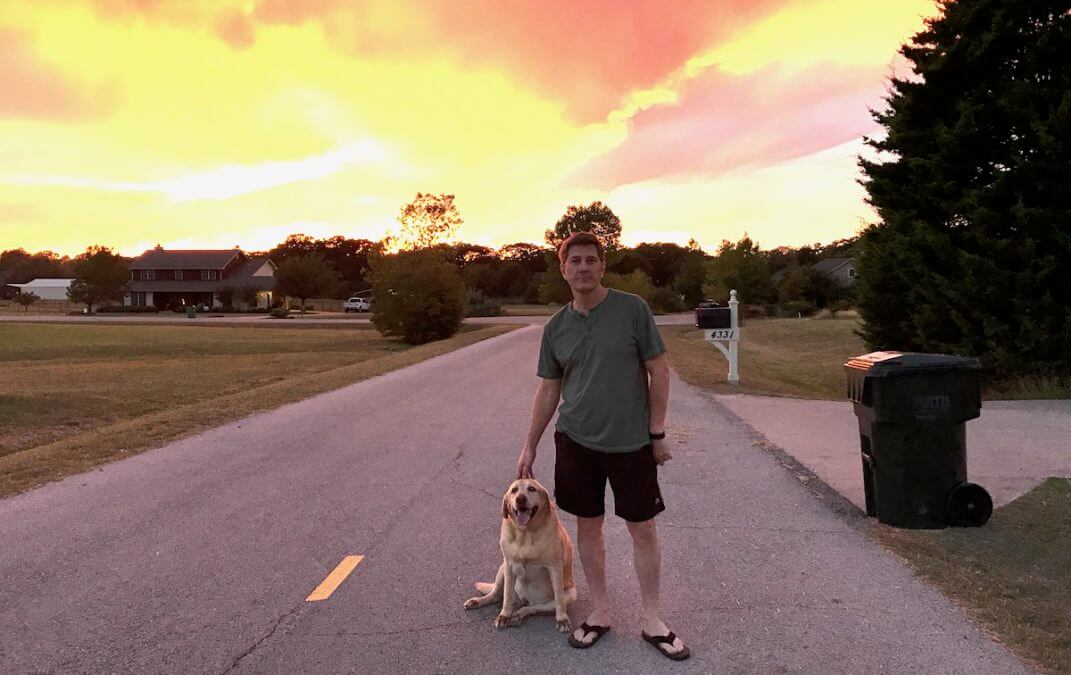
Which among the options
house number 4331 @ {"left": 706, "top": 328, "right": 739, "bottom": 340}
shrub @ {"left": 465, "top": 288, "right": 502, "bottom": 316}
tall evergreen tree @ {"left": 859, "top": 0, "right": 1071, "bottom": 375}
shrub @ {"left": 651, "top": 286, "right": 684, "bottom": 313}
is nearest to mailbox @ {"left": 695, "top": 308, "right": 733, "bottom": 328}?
house number 4331 @ {"left": 706, "top": 328, "right": 739, "bottom": 340}

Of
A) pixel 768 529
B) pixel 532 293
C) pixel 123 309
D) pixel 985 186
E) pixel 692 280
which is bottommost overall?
pixel 768 529

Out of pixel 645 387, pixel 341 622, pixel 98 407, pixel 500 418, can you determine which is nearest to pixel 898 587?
pixel 645 387

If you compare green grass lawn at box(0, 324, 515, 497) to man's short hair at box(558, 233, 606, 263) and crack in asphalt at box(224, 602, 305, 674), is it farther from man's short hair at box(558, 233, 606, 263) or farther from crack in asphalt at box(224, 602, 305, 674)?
man's short hair at box(558, 233, 606, 263)

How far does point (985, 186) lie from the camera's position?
46.9 ft

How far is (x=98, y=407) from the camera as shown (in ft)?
42.6

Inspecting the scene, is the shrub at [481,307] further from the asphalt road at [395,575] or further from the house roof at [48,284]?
the house roof at [48,284]

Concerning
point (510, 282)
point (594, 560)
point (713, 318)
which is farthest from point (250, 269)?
point (594, 560)

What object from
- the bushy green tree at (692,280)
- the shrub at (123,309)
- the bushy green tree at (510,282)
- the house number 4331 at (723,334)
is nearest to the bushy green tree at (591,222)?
the bushy green tree at (510,282)

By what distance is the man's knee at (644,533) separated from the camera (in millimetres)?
3613

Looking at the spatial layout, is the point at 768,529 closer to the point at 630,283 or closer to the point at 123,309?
the point at 630,283

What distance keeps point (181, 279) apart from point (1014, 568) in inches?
3663

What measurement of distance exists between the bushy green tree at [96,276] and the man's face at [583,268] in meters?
81.2

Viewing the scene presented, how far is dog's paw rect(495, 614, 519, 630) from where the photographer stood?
3.82m

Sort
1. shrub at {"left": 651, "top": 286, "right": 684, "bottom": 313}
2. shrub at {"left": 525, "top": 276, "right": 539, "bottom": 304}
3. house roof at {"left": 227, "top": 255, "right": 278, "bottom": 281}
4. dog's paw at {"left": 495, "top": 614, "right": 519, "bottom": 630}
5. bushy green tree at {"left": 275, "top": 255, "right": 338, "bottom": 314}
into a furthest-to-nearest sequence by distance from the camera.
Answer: shrub at {"left": 525, "top": 276, "right": 539, "bottom": 304}, house roof at {"left": 227, "top": 255, "right": 278, "bottom": 281}, bushy green tree at {"left": 275, "top": 255, "right": 338, "bottom": 314}, shrub at {"left": 651, "top": 286, "right": 684, "bottom": 313}, dog's paw at {"left": 495, "top": 614, "right": 519, "bottom": 630}
